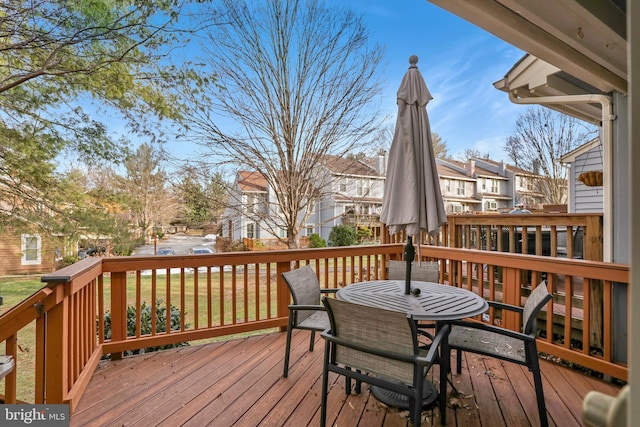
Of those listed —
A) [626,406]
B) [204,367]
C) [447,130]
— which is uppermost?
[447,130]

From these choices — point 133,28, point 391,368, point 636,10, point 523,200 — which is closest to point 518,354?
point 391,368

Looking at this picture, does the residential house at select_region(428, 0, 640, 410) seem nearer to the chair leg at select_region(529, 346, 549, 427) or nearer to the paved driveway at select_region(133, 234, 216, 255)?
the chair leg at select_region(529, 346, 549, 427)

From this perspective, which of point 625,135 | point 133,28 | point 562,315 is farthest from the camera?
point 133,28

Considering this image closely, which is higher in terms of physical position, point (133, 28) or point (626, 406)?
point (133, 28)

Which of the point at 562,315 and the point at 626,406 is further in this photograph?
the point at 562,315

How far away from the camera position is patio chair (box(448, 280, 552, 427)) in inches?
81.3

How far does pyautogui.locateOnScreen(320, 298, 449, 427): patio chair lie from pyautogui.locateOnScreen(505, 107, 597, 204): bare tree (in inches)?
543

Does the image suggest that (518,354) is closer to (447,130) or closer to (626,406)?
(626,406)

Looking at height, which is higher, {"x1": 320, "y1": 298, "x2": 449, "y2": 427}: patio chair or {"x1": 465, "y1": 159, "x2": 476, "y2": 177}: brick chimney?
{"x1": 465, "y1": 159, "x2": 476, "y2": 177}: brick chimney

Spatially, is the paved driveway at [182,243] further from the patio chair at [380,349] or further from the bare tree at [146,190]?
the patio chair at [380,349]

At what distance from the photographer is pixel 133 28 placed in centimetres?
485

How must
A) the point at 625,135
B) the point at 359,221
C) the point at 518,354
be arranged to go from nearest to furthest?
the point at 518,354 → the point at 625,135 → the point at 359,221

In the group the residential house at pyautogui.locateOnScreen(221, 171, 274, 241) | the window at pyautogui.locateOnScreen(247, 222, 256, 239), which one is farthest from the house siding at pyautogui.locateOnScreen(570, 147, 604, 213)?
the window at pyautogui.locateOnScreen(247, 222, 256, 239)

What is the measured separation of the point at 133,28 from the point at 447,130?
52.3 ft
